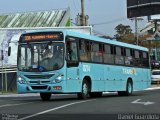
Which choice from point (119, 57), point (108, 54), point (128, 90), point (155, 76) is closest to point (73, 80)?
point (108, 54)

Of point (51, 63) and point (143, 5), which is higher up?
point (143, 5)

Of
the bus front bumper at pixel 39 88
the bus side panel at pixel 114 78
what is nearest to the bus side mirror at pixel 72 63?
the bus front bumper at pixel 39 88

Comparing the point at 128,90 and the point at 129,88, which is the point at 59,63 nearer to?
the point at 128,90

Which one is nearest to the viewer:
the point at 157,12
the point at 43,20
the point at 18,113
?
the point at 18,113

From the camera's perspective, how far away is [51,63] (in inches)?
878

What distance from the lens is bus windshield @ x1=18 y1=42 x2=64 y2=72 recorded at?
22.3 metres

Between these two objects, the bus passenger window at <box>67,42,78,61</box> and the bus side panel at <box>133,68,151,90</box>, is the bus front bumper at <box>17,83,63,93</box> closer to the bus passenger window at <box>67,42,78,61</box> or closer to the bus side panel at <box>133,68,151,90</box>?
the bus passenger window at <box>67,42,78,61</box>

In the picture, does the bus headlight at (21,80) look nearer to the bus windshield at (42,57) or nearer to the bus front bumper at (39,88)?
the bus front bumper at (39,88)

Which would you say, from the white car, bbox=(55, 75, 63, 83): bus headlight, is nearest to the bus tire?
bbox=(55, 75, 63, 83): bus headlight

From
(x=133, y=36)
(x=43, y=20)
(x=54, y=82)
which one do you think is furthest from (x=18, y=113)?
(x=133, y=36)

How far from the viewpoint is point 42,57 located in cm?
2239

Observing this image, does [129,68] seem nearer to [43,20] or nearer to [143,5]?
[143,5]

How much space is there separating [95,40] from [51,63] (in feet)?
12.8

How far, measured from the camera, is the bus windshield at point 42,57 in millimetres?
22281
